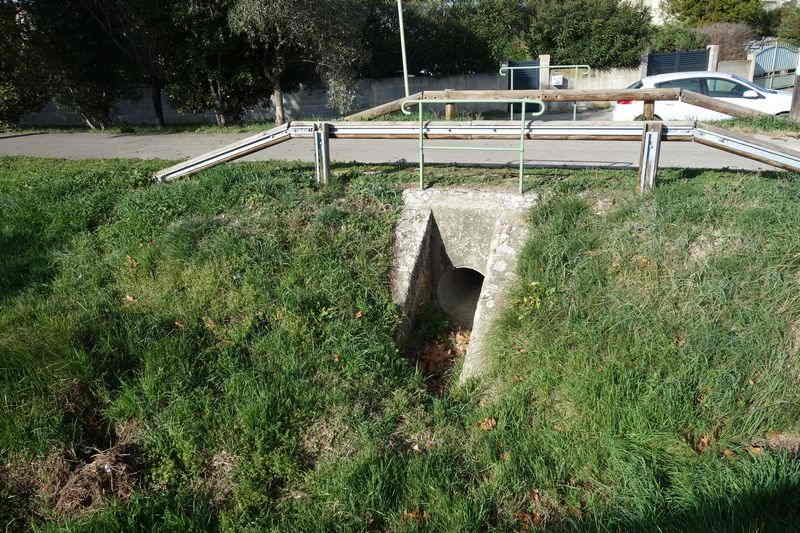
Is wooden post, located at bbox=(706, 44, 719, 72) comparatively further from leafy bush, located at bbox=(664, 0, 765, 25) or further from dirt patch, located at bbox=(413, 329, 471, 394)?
dirt patch, located at bbox=(413, 329, 471, 394)

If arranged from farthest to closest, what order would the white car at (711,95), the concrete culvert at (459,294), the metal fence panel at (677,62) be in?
the metal fence panel at (677,62) → the white car at (711,95) → the concrete culvert at (459,294)

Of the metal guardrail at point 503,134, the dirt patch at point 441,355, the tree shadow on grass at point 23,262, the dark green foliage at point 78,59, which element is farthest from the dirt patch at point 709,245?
the dark green foliage at point 78,59

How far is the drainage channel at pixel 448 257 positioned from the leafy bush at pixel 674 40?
2300 cm

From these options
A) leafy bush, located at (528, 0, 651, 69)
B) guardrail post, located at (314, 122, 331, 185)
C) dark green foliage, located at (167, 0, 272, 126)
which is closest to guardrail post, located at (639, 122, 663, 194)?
guardrail post, located at (314, 122, 331, 185)

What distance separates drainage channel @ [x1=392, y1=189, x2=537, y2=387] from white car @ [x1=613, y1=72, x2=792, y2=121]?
8.37 metres

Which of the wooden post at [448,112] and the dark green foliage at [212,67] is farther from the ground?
the dark green foliage at [212,67]

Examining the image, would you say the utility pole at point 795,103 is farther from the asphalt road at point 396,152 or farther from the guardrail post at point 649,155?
the guardrail post at point 649,155

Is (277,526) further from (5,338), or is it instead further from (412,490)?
(5,338)

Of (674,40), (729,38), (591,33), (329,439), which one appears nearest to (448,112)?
(329,439)

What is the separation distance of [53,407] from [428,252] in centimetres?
383

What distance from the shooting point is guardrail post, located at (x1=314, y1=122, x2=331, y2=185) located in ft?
23.4

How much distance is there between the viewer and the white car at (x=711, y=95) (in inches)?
528

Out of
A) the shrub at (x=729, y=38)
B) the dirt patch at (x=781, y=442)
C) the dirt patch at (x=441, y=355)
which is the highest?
the shrub at (x=729, y=38)

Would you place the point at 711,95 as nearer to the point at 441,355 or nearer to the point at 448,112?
the point at 448,112
